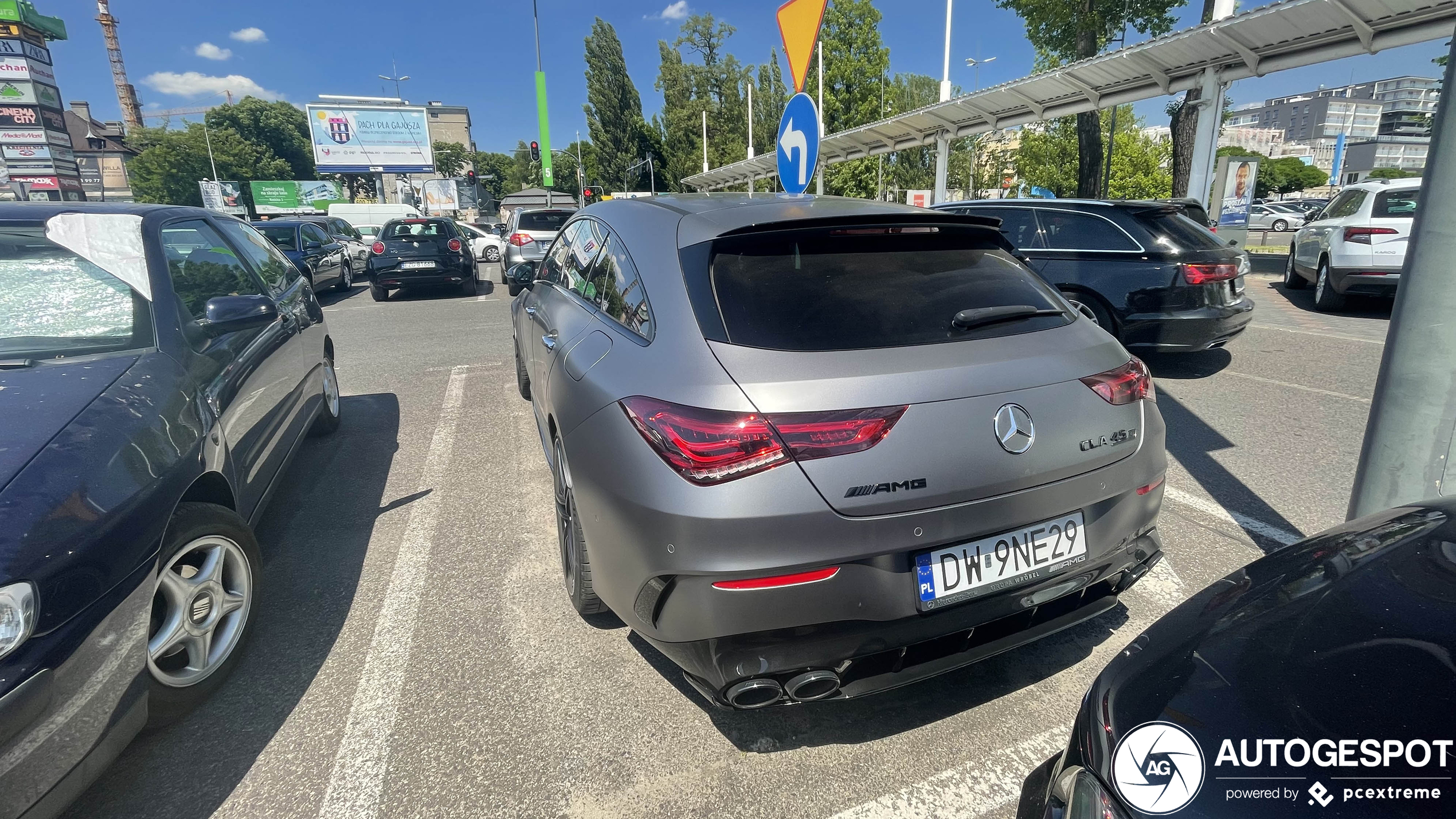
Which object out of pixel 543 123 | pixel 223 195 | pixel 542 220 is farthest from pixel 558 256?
pixel 223 195

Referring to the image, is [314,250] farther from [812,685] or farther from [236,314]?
[812,685]

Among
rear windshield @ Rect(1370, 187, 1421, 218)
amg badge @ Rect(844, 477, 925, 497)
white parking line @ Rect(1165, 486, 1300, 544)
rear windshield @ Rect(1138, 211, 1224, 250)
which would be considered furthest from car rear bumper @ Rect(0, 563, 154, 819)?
rear windshield @ Rect(1370, 187, 1421, 218)

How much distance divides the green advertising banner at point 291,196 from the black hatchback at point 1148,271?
77.3m

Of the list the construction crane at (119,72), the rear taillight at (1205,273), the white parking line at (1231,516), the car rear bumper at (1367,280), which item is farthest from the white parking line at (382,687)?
the construction crane at (119,72)

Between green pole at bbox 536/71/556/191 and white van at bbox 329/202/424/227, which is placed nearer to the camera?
A: green pole at bbox 536/71/556/191

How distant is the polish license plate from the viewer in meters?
1.90

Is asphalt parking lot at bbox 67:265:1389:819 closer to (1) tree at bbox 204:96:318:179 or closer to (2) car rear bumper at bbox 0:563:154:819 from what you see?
(2) car rear bumper at bbox 0:563:154:819

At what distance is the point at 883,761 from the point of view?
2150 mm

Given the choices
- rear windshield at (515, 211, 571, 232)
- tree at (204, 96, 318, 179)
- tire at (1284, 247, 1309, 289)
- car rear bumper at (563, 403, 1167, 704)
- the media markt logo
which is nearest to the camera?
the media markt logo

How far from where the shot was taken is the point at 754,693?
6.11ft

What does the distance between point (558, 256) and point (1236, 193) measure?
16.9 metres

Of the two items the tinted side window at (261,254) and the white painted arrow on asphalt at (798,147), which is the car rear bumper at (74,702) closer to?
the tinted side window at (261,254)

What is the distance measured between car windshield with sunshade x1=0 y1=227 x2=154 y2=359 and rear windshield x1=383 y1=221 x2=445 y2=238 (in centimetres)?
1138

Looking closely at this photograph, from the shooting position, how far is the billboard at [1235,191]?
607 inches
